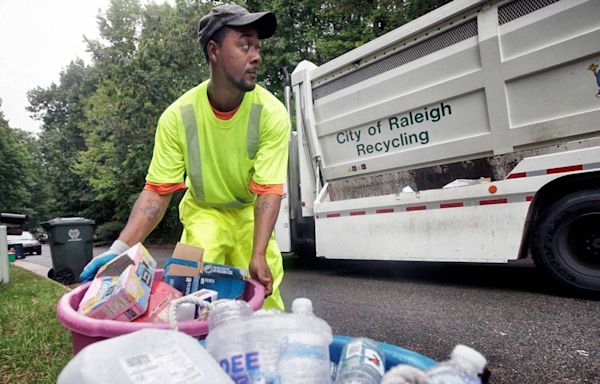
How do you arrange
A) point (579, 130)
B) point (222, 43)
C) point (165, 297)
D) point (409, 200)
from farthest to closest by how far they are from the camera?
point (409, 200) → point (579, 130) → point (222, 43) → point (165, 297)

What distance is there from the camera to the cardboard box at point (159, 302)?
1181mm

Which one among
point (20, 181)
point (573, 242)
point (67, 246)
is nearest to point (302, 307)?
point (573, 242)

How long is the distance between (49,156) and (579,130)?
41431 mm

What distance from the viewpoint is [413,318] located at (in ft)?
11.5

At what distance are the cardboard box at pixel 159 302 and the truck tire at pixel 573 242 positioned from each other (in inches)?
140

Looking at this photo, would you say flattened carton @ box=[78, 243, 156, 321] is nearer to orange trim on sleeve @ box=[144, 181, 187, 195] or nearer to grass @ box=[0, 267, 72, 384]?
orange trim on sleeve @ box=[144, 181, 187, 195]

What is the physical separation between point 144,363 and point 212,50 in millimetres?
1458

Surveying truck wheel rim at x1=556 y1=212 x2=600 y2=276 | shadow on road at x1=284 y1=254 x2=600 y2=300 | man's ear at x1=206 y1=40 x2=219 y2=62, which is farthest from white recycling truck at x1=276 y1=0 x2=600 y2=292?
man's ear at x1=206 y1=40 x2=219 y2=62

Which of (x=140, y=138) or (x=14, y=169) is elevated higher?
(x=14, y=169)

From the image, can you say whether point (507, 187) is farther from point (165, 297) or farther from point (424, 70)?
point (165, 297)

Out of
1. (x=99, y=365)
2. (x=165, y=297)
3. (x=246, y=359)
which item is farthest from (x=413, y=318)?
(x=99, y=365)

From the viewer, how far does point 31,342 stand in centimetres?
270

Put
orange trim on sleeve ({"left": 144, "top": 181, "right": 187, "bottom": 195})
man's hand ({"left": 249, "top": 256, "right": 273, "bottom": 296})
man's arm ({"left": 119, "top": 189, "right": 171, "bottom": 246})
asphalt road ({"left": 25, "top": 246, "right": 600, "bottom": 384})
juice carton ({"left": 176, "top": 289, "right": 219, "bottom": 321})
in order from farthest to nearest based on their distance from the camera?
1. asphalt road ({"left": 25, "top": 246, "right": 600, "bottom": 384})
2. orange trim on sleeve ({"left": 144, "top": 181, "right": 187, "bottom": 195})
3. man's arm ({"left": 119, "top": 189, "right": 171, "bottom": 246})
4. man's hand ({"left": 249, "top": 256, "right": 273, "bottom": 296})
5. juice carton ({"left": 176, "top": 289, "right": 219, "bottom": 321})

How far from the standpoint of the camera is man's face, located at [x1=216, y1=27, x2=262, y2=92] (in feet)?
5.84
